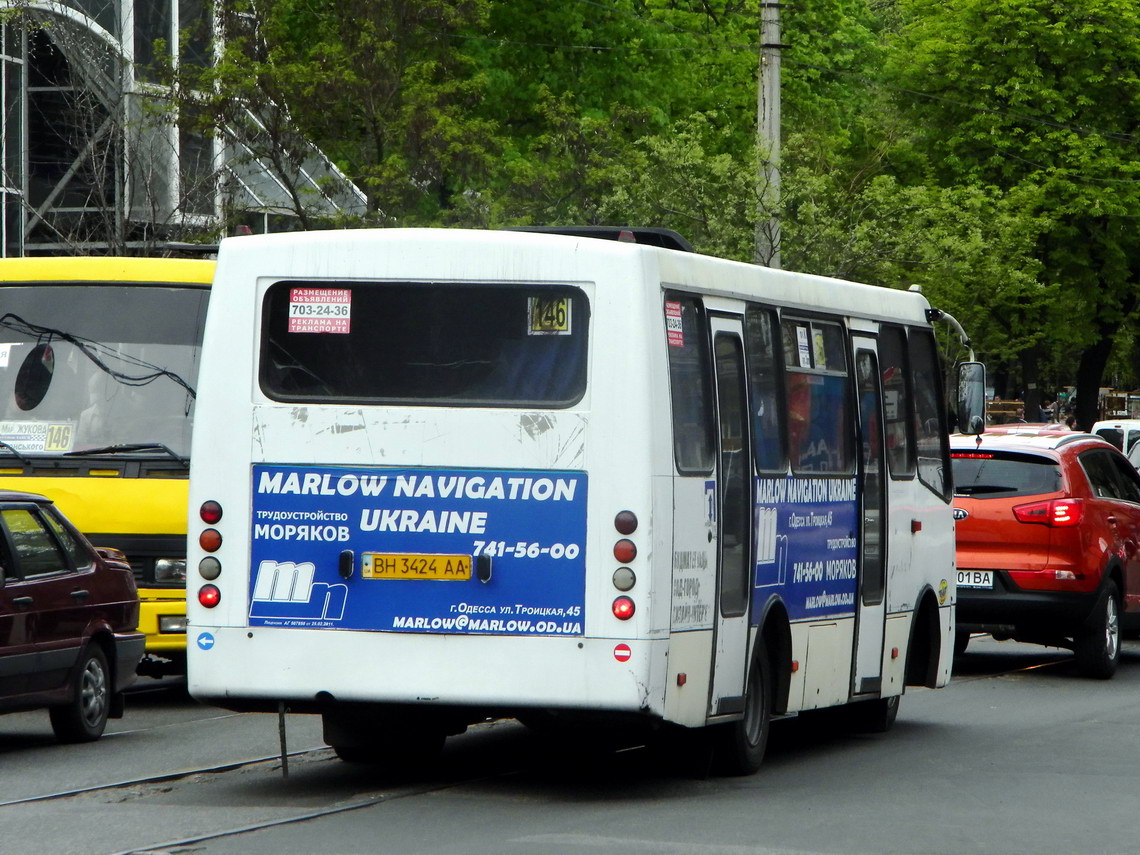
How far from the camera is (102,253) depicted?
86.4ft

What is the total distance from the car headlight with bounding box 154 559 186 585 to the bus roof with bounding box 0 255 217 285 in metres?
1.96

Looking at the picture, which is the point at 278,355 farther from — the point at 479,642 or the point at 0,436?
the point at 0,436

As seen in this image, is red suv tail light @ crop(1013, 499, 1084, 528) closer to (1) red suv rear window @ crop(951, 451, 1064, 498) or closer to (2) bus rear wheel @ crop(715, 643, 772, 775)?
(1) red suv rear window @ crop(951, 451, 1064, 498)

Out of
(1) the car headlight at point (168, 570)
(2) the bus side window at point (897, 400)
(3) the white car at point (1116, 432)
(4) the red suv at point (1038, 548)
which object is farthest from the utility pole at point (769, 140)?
(1) the car headlight at point (168, 570)

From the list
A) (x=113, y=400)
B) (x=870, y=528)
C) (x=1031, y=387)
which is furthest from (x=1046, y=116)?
(x=870, y=528)

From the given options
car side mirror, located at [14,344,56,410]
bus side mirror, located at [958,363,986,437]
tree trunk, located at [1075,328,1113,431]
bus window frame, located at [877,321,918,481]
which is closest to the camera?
bus window frame, located at [877,321,918,481]

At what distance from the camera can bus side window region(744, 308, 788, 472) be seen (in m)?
10.1

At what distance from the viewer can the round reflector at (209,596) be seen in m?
9.16

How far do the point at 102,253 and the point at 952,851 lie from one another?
2013 cm

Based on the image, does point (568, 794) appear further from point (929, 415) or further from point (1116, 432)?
point (1116, 432)

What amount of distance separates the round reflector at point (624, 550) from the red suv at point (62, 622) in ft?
13.0

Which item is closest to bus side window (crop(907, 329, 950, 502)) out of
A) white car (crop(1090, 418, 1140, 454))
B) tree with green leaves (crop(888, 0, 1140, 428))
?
white car (crop(1090, 418, 1140, 454))

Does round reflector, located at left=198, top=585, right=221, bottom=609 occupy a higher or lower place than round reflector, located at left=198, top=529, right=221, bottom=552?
lower

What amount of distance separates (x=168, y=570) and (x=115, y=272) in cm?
215
